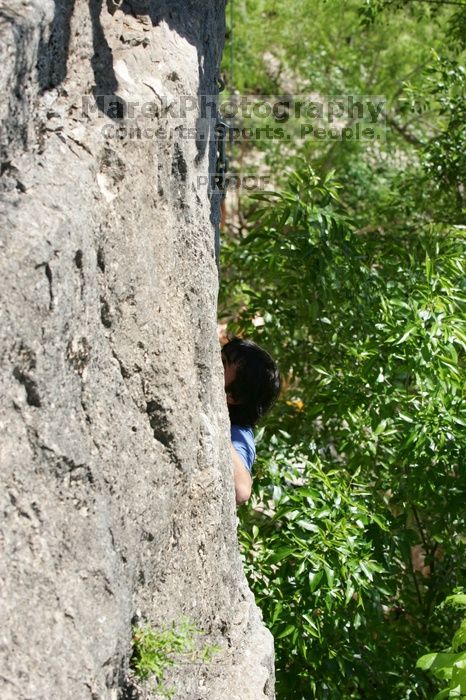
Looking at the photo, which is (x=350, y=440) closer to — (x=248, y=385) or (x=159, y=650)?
(x=248, y=385)

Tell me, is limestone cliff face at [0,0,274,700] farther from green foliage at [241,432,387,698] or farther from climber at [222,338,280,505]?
climber at [222,338,280,505]

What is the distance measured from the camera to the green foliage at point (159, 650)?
2385 mm

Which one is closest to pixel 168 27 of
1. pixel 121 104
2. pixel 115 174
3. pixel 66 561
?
pixel 121 104

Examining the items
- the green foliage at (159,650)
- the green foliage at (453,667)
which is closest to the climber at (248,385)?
the green foliage at (159,650)

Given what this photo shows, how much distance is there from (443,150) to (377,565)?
103 inches

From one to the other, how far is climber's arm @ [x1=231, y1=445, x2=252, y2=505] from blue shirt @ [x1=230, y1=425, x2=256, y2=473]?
48mm

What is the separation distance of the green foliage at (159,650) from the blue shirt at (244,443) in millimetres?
800

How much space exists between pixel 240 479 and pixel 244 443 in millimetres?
159

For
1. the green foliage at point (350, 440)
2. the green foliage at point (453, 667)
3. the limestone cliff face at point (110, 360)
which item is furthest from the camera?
the green foliage at point (350, 440)

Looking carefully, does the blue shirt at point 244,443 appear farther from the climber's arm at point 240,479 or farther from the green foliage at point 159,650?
the green foliage at point 159,650

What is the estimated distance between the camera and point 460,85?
522 cm

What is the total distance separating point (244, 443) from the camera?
3357mm

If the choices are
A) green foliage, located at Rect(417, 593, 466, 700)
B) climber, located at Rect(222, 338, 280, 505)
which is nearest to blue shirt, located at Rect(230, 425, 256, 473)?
climber, located at Rect(222, 338, 280, 505)

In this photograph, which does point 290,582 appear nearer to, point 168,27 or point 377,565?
point 377,565
